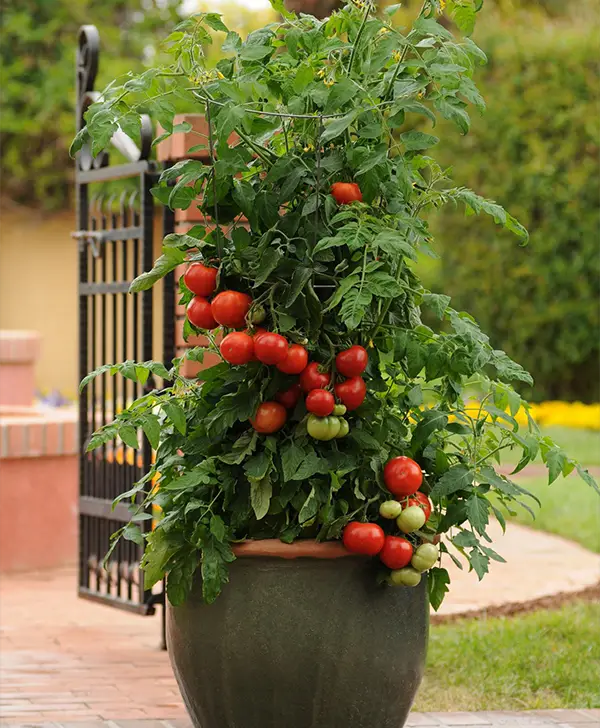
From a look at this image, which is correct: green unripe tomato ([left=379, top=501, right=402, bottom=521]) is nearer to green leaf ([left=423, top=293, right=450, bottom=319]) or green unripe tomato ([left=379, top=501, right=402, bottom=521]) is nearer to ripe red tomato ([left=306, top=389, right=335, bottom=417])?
ripe red tomato ([left=306, top=389, right=335, bottom=417])

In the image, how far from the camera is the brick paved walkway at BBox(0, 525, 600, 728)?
13.1 feet

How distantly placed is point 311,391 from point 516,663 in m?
1.94

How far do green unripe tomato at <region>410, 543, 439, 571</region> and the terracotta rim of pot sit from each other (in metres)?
0.15

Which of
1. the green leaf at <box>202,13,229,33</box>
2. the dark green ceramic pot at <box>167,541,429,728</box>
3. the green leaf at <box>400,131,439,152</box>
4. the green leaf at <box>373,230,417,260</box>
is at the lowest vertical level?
the dark green ceramic pot at <box>167,541,429,728</box>

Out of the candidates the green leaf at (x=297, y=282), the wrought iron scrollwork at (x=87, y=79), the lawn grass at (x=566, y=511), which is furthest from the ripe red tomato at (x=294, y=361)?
the lawn grass at (x=566, y=511)

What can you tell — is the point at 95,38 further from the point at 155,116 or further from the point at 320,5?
the point at 320,5

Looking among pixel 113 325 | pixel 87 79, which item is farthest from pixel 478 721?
pixel 87 79

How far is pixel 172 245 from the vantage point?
10.3 ft

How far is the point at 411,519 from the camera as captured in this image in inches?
116

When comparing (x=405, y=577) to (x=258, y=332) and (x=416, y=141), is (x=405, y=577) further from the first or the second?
(x=416, y=141)

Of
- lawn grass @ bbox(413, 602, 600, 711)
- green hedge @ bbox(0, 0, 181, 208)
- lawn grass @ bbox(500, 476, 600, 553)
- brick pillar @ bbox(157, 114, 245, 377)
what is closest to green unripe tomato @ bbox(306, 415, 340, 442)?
lawn grass @ bbox(413, 602, 600, 711)

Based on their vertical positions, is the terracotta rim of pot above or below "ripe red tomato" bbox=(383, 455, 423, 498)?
below

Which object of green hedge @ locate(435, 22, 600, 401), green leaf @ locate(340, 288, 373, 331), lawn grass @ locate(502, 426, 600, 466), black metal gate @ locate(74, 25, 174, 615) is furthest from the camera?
green hedge @ locate(435, 22, 600, 401)

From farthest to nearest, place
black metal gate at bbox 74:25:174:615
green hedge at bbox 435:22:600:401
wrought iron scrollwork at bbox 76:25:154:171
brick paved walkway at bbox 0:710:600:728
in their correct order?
green hedge at bbox 435:22:600:401
wrought iron scrollwork at bbox 76:25:154:171
black metal gate at bbox 74:25:174:615
brick paved walkway at bbox 0:710:600:728
